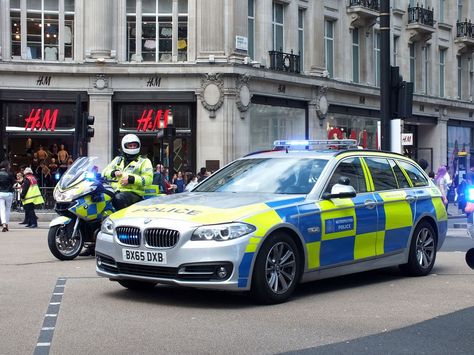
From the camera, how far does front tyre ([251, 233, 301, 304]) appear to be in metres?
7.95

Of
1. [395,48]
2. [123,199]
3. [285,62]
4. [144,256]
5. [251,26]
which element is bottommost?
[144,256]

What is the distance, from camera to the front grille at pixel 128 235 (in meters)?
8.13

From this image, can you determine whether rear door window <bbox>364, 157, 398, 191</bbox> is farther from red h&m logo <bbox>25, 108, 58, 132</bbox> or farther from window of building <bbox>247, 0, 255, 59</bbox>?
red h&m logo <bbox>25, 108, 58, 132</bbox>

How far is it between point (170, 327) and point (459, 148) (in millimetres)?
42272

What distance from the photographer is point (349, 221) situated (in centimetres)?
912

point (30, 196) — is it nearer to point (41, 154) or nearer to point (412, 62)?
point (41, 154)

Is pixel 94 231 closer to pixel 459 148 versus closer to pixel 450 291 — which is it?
pixel 450 291

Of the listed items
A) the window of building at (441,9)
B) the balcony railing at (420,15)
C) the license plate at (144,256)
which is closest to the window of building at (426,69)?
the balcony railing at (420,15)

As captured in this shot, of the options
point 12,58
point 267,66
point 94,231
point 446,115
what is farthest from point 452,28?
point 94,231

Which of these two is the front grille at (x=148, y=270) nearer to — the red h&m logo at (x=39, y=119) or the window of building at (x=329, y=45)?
the red h&m logo at (x=39, y=119)

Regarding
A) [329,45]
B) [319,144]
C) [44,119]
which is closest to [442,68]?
[329,45]

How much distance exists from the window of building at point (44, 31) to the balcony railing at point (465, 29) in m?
24.5

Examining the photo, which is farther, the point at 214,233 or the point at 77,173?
the point at 77,173

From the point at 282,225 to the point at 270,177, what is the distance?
114cm
